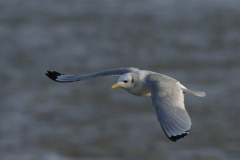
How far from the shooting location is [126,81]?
19.2ft

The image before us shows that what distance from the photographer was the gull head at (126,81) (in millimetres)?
5832

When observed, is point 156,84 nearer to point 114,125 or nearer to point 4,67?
point 114,125

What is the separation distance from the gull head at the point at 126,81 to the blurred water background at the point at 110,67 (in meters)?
8.38

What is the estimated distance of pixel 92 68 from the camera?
16.8m

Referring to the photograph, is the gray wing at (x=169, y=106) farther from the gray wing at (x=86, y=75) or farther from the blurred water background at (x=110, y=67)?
the blurred water background at (x=110, y=67)

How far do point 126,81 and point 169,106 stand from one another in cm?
74

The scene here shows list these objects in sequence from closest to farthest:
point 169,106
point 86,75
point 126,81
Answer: point 169,106 < point 126,81 < point 86,75

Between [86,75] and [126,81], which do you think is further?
[86,75]

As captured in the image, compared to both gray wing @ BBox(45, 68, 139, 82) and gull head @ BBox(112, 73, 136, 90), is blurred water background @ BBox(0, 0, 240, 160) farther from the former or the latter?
gull head @ BBox(112, 73, 136, 90)

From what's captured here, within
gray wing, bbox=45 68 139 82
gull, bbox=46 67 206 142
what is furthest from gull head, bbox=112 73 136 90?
gray wing, bbox=45 68 139 82

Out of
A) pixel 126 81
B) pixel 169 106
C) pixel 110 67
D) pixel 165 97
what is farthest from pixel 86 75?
pixel 110 67

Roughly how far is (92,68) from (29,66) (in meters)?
2.50

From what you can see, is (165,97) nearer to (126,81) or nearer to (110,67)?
(126,81)

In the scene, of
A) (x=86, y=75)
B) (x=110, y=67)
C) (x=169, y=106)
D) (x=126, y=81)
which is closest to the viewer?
(x=169, y=106)
